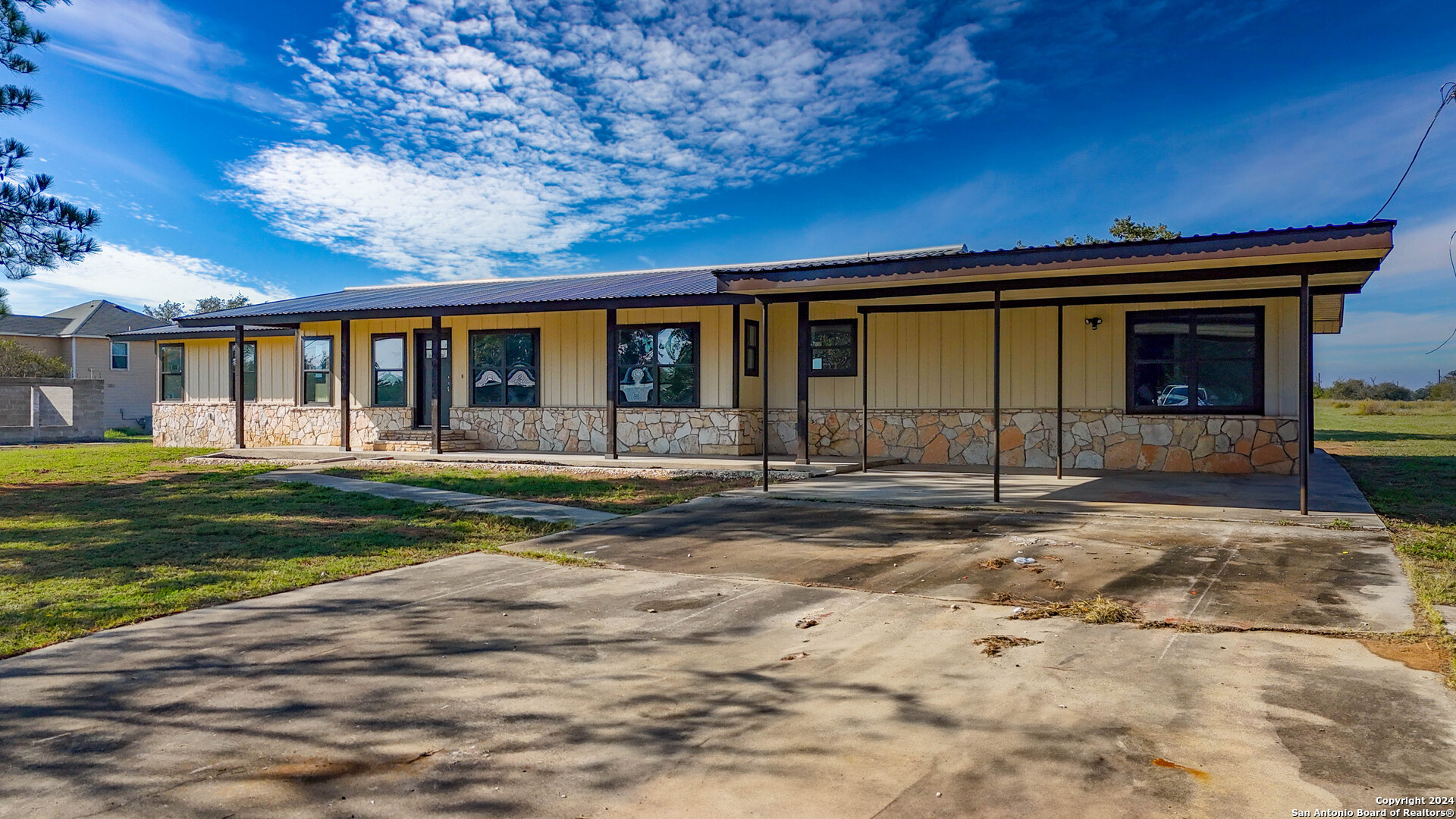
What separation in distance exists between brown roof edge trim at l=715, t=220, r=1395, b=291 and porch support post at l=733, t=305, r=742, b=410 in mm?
3862

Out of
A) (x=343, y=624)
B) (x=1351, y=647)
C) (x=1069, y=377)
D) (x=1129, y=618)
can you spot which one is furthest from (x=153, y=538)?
(x=1069, y=377)

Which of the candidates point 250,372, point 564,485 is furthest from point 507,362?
point 250,372

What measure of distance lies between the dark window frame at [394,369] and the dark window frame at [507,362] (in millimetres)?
1636

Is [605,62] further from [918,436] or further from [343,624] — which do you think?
[343,624]

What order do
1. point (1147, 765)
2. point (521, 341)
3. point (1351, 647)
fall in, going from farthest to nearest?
point (521, 341)
point (1351, 647)
point (1147, 765)

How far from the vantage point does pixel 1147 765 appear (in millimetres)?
2902

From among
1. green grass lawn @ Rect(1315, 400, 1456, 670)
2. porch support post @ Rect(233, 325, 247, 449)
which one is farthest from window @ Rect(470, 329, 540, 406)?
green grass lawn @ Rect(1315, 400, 1456, 670)

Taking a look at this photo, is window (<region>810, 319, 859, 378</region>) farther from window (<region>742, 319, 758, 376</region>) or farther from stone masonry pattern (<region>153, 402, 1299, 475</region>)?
window (<region>742, 319, 758, 376</region>)

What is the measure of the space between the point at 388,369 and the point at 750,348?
853cm

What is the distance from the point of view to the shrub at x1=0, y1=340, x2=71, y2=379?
30.4 m

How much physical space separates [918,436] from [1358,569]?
844cm

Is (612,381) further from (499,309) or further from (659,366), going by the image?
(499,309)

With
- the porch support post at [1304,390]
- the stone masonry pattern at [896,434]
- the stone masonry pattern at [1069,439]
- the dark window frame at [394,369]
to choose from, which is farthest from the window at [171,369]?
the porch support post at [1304,390]

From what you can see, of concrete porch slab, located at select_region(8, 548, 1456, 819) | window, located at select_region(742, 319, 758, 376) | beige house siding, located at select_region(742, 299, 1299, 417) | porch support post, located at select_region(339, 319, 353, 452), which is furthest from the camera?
porch support post, located at select_region(339, 319, 353, 452)
